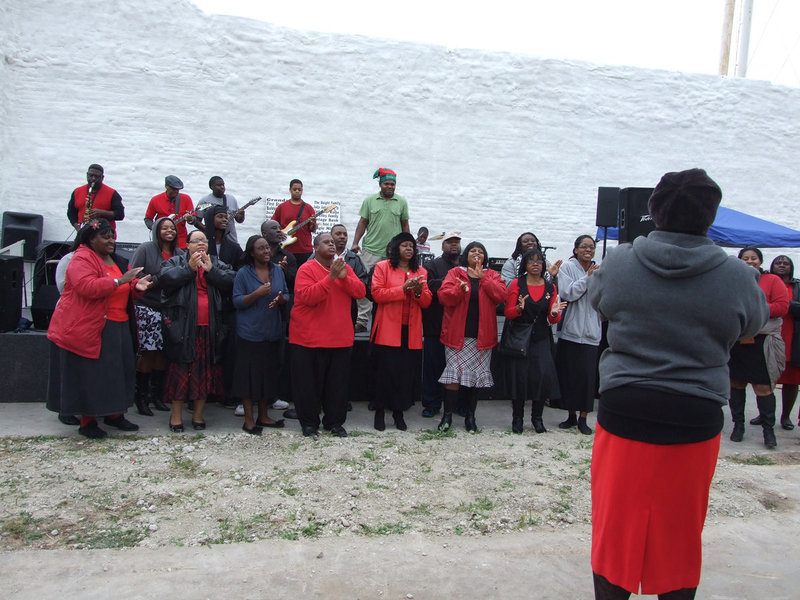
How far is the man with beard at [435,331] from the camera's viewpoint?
22.2 ft

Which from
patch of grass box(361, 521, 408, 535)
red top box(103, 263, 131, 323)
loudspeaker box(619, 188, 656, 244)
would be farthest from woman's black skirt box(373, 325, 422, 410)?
loudspeaker box(619, 188, 656, 244)

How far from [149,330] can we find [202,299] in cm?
70

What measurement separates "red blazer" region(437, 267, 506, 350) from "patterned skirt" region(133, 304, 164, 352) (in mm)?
2623

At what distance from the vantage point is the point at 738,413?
21.7 feet

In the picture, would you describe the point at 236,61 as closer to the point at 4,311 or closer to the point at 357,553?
the point at 4,311

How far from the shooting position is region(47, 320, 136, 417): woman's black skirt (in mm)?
5449

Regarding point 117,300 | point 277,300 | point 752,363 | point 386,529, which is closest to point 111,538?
point 386,529

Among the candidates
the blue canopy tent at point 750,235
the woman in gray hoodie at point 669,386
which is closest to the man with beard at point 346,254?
the woman in gray hoodie at point 669,386

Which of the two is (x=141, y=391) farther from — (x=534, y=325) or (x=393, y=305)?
(x=534, y=325)

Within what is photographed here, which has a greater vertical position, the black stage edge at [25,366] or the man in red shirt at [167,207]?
the man in red shirt at [167,207]

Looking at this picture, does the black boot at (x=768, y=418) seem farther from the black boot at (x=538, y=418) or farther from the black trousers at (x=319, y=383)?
the black trousers at (x=319, y=383)

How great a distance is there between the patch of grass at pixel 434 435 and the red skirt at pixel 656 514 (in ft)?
11.5

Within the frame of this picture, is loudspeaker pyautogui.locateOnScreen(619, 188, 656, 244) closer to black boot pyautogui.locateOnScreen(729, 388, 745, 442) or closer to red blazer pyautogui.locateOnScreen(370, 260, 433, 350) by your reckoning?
black boot pyautogui.locateOnScreen(729, 388, 745, 442)

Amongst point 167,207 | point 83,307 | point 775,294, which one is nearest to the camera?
point 83,307
